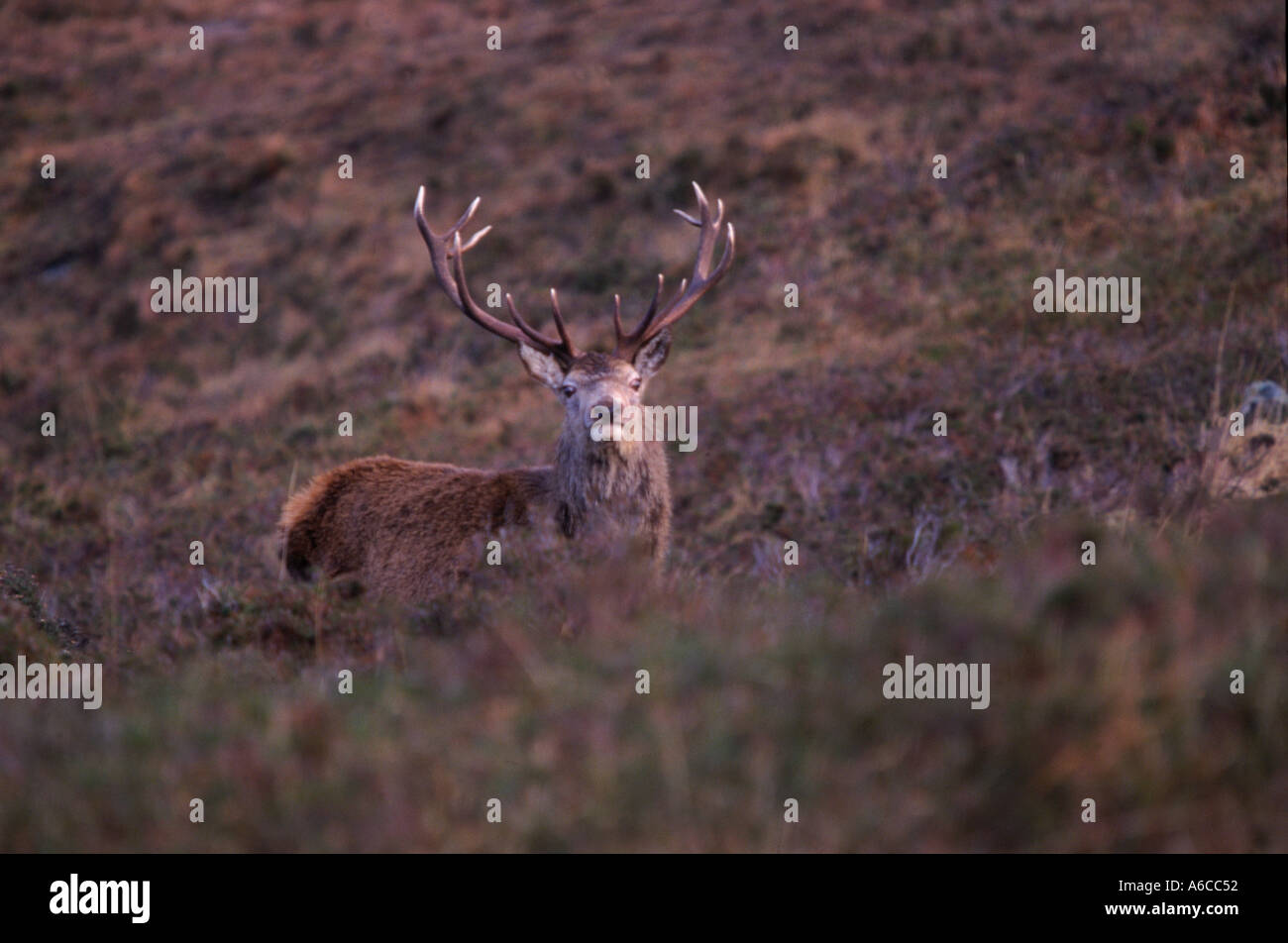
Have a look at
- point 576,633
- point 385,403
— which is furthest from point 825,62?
point 576,633

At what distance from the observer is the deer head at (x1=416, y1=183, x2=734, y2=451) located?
26.3ft

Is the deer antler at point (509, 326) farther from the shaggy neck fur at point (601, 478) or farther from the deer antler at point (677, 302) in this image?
the shaggy neck fur at point (601, 478)

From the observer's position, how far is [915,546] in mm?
9172

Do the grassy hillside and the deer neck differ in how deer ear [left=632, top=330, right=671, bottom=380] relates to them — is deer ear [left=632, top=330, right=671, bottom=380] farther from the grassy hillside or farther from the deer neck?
the grassy hillside

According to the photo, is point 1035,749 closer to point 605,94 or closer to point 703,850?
point 703,850

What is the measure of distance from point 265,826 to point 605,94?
22688mm

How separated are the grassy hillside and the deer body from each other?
2.24 ft

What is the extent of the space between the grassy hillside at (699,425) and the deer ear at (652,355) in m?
1.59

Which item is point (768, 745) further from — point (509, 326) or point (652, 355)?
point (509, 326)

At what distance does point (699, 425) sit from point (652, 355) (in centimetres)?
415

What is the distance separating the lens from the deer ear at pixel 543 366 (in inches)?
337

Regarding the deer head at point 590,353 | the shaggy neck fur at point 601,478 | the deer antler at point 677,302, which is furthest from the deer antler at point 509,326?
the shaggy neck fur at point 601,478

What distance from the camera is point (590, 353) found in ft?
27.0

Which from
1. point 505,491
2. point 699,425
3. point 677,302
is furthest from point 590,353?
point 699,425
